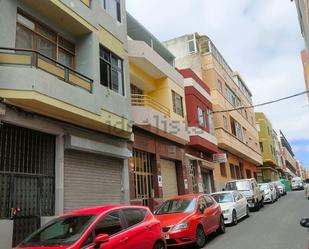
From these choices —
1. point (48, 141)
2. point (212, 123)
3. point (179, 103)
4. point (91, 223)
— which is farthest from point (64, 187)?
point (212, 123)

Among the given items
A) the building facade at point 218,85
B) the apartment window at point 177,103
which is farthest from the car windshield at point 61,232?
the building facade at point 218,85

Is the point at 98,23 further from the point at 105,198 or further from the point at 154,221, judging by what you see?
the point at 154,221

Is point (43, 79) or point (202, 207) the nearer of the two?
point (43, 79)

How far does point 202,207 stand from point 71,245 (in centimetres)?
693

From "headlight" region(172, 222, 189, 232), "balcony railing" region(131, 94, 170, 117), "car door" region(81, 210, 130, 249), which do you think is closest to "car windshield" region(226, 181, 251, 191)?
"balcony railing" region(131, 94, 170, 117)

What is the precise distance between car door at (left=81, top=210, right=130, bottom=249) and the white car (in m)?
9.25

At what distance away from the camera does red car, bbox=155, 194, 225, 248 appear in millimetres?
11109

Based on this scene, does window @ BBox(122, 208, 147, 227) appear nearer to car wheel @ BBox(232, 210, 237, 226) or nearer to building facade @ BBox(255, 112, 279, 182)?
car wheel @ BBox(232, 210, 237, 226)

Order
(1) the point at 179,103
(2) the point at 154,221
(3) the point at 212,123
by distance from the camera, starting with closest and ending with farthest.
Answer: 1. (2) the point at 154,221
2. (1) the point at 179,103
3. (3) the point at 212,123

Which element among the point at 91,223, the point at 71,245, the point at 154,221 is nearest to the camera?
the point at 71,245

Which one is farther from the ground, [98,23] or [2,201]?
[98,23]

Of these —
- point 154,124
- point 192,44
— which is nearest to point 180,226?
point 154,124

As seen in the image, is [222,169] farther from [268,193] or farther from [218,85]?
[218,85]

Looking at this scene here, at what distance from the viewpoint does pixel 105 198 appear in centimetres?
1484
